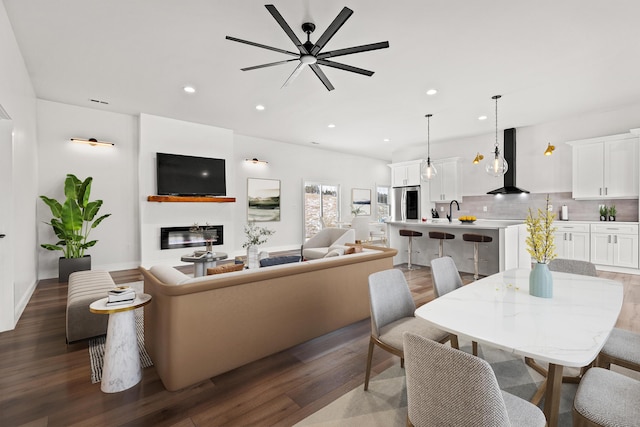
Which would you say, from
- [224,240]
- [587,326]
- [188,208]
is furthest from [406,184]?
[587,326]

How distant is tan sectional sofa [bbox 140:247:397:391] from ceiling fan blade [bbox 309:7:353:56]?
2.02 metres

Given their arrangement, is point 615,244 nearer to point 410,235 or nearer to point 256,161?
point 410,235

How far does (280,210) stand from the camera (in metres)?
8.23

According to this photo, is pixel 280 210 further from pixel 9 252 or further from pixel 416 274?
pixel 9 252

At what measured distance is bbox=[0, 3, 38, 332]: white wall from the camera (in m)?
3.00

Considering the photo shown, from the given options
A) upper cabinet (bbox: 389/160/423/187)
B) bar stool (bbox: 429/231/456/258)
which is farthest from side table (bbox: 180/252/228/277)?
upper cabinet (bbox: 389/160/423/187)

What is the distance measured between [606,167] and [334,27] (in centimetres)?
610

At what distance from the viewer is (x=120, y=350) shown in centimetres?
208

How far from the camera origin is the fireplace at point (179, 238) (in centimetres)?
605

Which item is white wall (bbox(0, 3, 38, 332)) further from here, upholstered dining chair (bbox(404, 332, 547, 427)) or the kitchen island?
the kitchen island

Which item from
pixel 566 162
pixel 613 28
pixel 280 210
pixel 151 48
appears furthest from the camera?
pixel 280 210

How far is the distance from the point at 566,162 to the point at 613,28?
386 centimetres

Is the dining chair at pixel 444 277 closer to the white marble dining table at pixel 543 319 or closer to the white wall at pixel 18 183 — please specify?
the white marble dining table at pixel 543 319

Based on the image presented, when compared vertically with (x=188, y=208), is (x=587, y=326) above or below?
below
